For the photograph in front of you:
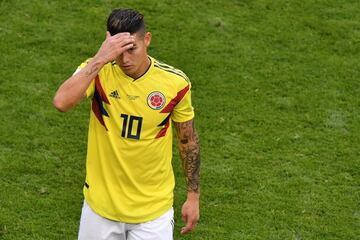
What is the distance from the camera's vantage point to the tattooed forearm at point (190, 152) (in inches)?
246

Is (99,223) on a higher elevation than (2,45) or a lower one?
higher

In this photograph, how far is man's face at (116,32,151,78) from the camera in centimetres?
570

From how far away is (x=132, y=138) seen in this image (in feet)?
19.4

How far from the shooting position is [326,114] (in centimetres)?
1070

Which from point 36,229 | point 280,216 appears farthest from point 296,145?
point 36,229

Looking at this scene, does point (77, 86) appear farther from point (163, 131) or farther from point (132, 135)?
point (163, 131)

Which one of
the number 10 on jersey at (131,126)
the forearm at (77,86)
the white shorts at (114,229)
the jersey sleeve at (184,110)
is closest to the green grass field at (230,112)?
the white shorts at (114,229)

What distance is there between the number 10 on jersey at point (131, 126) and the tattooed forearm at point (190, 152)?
423mm

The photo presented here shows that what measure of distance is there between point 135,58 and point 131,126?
19.7 inches

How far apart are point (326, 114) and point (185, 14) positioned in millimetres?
3195

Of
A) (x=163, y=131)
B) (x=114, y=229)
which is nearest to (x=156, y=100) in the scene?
(x=163, y=131)

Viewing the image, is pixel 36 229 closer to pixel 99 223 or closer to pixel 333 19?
pixel 99 223

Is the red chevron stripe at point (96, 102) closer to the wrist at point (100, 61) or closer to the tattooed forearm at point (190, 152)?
the wrist at point (100, 61)

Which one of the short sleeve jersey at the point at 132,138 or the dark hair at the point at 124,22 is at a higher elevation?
the dark hair at the point at 124,22
